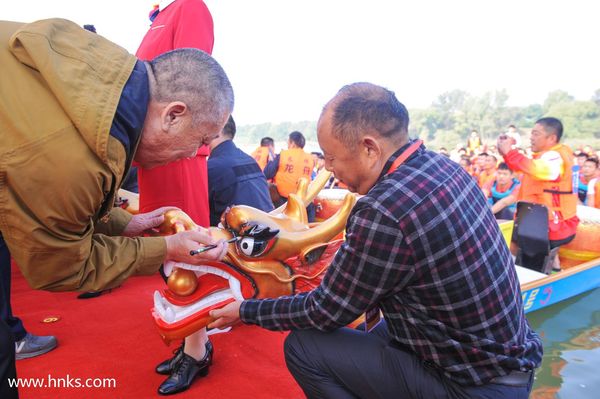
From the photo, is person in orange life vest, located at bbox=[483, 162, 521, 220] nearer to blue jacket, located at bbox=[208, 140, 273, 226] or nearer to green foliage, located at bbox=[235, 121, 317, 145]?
blue jacket, located at bbox=[208, 140, 273, 226]

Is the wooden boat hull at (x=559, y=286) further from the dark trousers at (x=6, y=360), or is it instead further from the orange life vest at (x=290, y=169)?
the orange life vest at (x=290, y=169)

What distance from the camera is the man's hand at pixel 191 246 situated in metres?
1.42

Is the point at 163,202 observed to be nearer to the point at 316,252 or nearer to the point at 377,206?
the point at 316,252

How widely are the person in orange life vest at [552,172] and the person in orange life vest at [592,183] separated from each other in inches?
89.5

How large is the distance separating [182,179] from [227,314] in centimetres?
65

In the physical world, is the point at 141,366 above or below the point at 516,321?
below

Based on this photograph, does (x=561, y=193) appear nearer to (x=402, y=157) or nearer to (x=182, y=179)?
(x=402, y=157)

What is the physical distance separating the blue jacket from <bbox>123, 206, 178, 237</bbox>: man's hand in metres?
0.73

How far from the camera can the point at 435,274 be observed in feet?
4.08

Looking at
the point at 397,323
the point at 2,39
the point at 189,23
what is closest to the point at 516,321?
the point at 397,323

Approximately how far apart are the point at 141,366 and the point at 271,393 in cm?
67

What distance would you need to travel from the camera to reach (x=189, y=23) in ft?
6.36

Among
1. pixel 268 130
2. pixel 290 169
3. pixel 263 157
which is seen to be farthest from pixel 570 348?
pixel 268 130

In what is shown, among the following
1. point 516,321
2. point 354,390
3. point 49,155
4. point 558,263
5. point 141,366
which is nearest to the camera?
point 49,155
